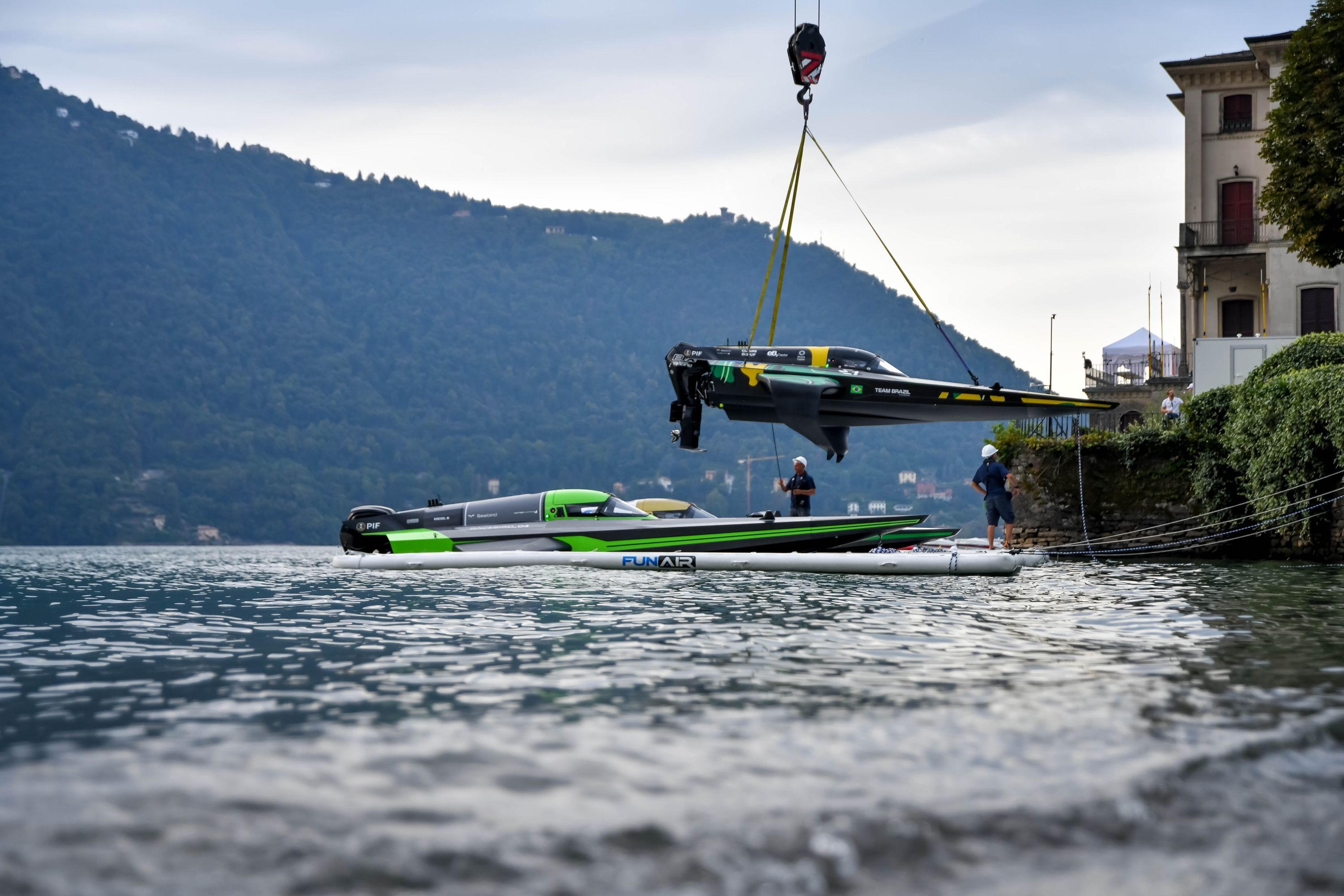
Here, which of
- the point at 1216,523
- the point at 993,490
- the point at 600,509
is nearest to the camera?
the point at 600,509

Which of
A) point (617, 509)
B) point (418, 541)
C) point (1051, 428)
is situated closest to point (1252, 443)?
point (1051, 428)

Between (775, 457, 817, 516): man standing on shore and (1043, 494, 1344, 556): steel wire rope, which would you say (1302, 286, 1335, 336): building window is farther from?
(775, 457, 817, 516): man standing on shore

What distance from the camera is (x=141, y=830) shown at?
10.0 ft

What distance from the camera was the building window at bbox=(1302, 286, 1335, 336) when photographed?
32344mm

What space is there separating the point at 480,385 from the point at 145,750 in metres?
97.4

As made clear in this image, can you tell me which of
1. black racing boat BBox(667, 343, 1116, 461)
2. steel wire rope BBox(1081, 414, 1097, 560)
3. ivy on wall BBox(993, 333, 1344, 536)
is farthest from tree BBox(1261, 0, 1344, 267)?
black racing boat BBox(667, 343, 1116, 461)

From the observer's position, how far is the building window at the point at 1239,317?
3509 centimetres

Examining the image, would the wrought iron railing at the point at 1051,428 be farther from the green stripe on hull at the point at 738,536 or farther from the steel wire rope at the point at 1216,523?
the green stripe on hull at the point at 738,536

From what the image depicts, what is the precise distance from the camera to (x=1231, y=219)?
35.9 meters

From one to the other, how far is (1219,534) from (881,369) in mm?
11607

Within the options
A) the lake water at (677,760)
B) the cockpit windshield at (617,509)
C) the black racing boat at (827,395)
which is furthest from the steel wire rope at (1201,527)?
the lake water at (677,760)

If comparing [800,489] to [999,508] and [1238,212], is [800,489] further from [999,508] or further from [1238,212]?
[1238,212]

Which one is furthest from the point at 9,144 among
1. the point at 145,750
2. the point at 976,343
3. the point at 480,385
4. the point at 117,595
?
the point at 145,750

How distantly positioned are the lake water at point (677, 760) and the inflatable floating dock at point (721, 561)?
5.57 meters
